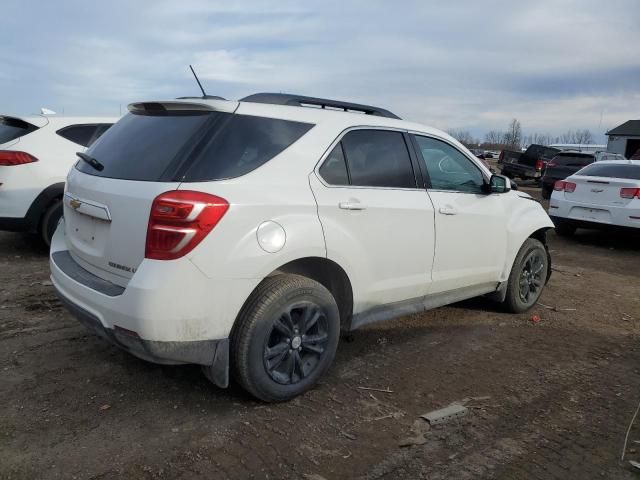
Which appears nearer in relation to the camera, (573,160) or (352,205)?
(352,205)

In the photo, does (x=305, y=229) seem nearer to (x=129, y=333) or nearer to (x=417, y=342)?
(x=129, y=333)

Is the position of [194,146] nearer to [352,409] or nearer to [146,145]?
[146,145]

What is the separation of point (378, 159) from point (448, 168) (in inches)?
34.0

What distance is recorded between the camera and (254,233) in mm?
2885

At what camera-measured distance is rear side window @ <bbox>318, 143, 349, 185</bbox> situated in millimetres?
3352

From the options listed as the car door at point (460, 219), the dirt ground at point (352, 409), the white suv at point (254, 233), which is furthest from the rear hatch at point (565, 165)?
the white suv at point (254, 233)

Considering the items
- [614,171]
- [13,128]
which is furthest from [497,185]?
[614,171]

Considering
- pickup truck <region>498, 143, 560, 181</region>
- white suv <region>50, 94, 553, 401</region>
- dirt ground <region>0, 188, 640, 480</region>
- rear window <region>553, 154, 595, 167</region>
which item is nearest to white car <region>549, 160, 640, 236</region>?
dirt ground <region>0, 188, 640, 480</region>

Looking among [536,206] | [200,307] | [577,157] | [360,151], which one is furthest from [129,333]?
[577,157]

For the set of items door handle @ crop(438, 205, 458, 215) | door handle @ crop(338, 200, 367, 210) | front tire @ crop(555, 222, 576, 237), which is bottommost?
front tire @ crop(555, 222, 576, 237)

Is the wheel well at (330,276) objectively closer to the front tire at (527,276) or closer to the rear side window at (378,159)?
the rear side window at (378,159)

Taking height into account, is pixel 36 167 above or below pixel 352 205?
above

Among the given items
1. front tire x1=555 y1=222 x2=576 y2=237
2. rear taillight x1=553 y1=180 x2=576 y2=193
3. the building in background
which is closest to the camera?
rear taillight x1=553 y1=180 x2=576 y2=193

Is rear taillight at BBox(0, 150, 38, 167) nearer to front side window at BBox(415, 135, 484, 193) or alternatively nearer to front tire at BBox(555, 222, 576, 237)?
front side window at BBox(415, 135, 484, 193)
